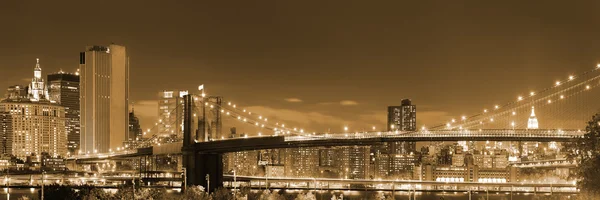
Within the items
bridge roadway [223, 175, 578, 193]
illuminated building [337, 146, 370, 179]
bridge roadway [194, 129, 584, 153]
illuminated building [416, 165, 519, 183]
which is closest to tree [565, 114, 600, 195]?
bridge roadway [194, 129, 584, 153]

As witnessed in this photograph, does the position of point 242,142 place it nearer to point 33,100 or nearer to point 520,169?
point 520,169

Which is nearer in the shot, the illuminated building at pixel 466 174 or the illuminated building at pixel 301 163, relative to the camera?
the illuminated building at pixel 466 174

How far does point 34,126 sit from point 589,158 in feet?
446

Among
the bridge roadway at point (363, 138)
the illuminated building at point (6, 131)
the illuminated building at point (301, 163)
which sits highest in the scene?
the illuminated building at point (6, 131)

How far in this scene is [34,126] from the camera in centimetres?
16325

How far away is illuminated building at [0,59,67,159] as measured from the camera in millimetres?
159250

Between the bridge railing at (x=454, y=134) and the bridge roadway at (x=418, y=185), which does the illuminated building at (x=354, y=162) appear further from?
the bridge railing at (x=454, y=134)

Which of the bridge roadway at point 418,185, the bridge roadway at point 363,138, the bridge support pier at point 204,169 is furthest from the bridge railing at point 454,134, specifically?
the bridge roadway at point 418,185

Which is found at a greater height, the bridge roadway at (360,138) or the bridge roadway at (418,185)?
the bridge roadway at (360,138)

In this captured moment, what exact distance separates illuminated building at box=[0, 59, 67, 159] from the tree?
425 ft

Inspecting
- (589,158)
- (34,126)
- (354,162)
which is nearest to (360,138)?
(589,158)

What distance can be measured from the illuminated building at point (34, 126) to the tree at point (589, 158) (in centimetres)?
12940

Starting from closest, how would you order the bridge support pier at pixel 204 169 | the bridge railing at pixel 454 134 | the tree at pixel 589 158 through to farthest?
the tree at pixel 589 158
the bridge railing at pixel 454 134
the bridge support pier at pixel 204 169

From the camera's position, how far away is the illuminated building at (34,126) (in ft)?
Result: 522
